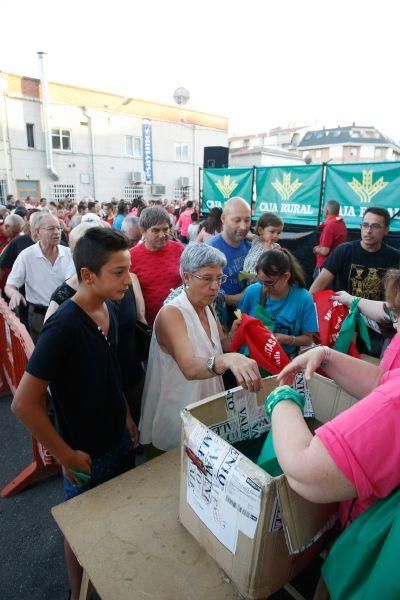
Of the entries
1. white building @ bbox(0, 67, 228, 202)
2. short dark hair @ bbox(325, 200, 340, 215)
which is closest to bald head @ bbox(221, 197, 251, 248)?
short dark hair @ bbox(325, 200, 340, 215)

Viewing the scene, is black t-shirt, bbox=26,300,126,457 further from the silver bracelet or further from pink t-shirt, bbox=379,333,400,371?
pink t-shirt, bbox=379,333,400,371

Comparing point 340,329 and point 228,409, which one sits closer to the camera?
point 228,409

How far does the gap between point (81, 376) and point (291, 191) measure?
7690 millimetres

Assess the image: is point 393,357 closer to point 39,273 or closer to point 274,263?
point 274,263

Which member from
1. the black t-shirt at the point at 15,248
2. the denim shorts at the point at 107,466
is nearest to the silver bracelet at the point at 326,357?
the denim shorts at the point at 107,466

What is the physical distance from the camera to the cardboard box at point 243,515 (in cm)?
99

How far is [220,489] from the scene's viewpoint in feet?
3.52

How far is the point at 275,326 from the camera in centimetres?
266

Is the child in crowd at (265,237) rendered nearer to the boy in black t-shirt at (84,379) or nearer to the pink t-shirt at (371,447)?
the boy in black t-shirt at (84,379)

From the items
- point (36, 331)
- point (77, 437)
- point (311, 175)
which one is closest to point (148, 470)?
point (77, 437)

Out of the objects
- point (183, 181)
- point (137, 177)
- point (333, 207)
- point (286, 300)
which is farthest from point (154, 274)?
point (183, 181)

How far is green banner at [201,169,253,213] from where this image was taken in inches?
360

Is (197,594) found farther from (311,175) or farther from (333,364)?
(311,175)

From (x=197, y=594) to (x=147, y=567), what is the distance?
6.9 inches
